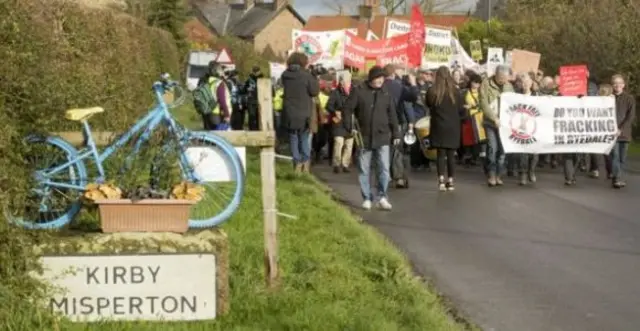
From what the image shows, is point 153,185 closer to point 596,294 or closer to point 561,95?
point 596,294

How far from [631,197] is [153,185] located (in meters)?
9.35

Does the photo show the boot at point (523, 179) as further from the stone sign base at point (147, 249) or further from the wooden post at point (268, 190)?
the stone sign base at point (147, 249)

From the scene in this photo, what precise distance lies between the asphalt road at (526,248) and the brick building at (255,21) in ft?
292

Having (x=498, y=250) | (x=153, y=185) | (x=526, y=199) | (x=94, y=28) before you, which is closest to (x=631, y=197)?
(x=526, y=199)

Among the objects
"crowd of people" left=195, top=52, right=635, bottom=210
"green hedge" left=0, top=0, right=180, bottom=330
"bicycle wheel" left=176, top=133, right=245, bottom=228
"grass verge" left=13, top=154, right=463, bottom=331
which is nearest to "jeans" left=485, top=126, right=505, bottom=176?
"crowd of people" left=195, top=52, right=635, bottom=210

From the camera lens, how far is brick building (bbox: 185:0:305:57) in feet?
349

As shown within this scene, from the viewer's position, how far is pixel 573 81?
1920 cm

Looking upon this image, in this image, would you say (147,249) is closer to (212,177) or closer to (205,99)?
(212,177)

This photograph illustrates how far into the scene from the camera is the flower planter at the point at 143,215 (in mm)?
6344

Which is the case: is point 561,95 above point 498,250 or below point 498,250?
above

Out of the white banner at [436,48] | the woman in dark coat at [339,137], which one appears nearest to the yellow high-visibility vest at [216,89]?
the woman in dark coat at [339,137]

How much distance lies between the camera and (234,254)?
26.5 ft

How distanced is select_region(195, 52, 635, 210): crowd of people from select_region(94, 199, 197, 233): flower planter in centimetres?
642

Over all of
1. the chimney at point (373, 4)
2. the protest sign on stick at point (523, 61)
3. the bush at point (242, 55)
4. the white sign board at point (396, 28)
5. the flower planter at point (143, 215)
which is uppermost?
the chimney at point (373, 4)
